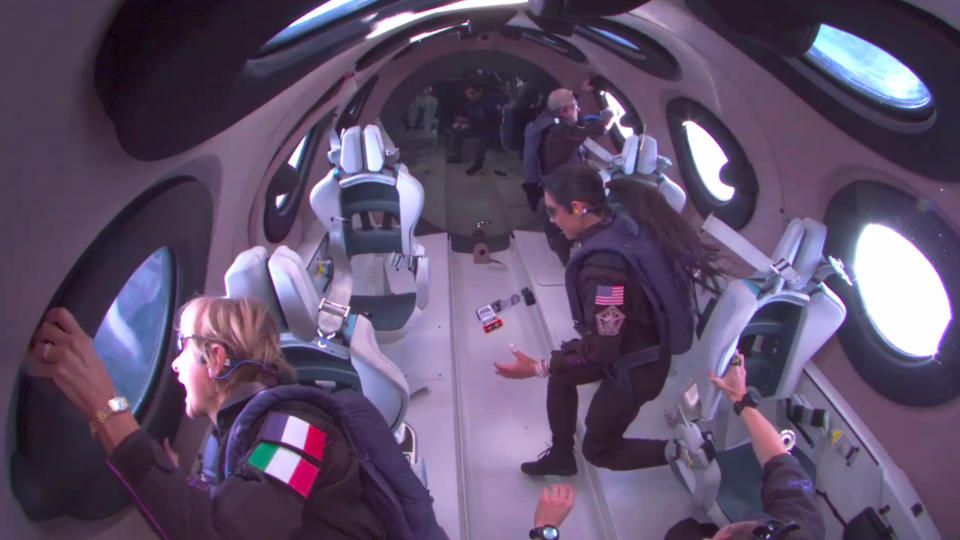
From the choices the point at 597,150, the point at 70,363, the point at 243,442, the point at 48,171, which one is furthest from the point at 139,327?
the point at 597,150

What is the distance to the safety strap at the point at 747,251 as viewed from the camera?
2607 mm

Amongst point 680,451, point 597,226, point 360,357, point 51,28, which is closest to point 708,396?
point 680,451

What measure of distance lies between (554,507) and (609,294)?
2.79 feet

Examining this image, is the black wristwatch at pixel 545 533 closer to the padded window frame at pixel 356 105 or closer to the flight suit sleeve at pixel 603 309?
the flight suit sleeve at pixel 603 309

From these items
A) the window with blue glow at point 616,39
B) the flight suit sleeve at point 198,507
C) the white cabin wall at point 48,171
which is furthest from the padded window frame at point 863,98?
the white cabin wall at point 48,171

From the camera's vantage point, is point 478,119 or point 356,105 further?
point 478,119

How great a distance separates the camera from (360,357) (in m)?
2.31

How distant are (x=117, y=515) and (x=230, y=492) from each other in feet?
3.63

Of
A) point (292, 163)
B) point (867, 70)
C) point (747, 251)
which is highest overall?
point (292, 163)

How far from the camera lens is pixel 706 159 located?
16.0ft

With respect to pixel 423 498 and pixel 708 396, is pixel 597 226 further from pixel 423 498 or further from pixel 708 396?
pixel 423 498

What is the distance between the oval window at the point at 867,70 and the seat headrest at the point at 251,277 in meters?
2.32

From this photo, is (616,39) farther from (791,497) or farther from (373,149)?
(791,497)

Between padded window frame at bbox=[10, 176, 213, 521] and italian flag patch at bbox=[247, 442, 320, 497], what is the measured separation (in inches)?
25.3
